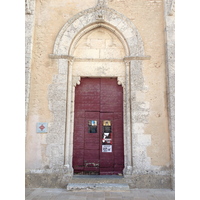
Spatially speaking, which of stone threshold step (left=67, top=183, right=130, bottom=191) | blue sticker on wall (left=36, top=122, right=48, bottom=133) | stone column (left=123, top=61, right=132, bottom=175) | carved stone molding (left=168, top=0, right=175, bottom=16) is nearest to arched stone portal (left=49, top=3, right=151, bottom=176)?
stone column (left=123, top=61, right=132, bottom=175)

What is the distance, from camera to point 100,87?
16.7ft

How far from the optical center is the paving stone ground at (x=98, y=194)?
373 cm

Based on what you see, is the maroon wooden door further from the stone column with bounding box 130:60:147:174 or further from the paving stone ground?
the paving stone ground

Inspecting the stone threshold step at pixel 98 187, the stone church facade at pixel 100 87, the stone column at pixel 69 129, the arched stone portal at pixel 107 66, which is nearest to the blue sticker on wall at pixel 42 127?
the stone church facade at pixel 100 87

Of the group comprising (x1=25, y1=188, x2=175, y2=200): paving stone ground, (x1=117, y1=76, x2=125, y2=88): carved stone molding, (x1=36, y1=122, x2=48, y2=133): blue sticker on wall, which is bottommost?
(x1=25, y1=188, x2=175, y2=200): paving stone ground

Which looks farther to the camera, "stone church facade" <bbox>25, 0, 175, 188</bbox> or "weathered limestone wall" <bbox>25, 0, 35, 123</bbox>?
"weathered limestone wall" <bbox>25, 0, 35, 123</bbox>

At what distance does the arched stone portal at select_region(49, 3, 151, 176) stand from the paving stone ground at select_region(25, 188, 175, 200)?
508 mm

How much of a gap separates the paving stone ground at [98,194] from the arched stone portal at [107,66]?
→ 508 mm

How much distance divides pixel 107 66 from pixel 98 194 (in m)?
3.37

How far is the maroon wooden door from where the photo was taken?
15.6 ft

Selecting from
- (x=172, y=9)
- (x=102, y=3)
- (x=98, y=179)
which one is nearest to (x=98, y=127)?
(x=98, y=179)

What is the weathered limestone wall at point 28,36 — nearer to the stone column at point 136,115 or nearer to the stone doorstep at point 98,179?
the stone doorstep at point 98,179

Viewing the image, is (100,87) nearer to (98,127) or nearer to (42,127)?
(98,127)
